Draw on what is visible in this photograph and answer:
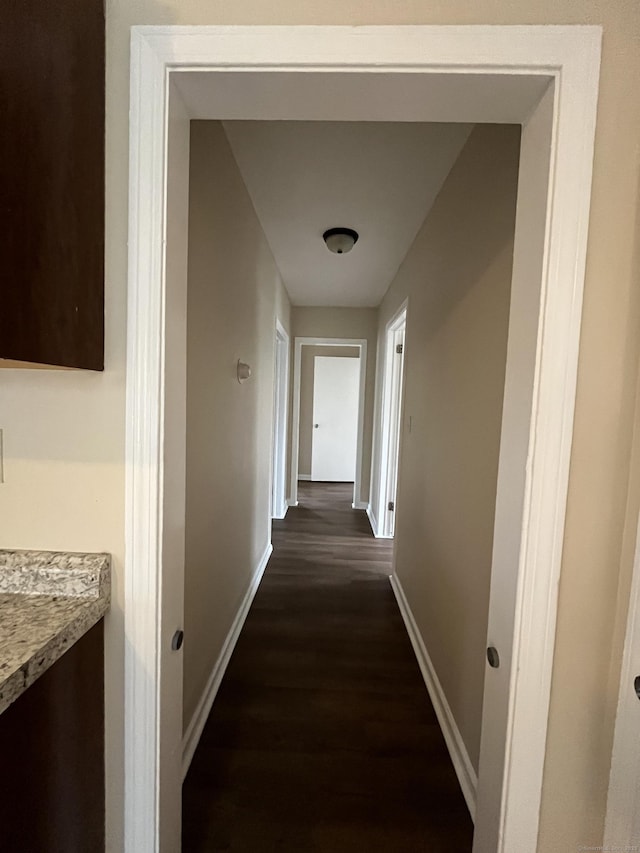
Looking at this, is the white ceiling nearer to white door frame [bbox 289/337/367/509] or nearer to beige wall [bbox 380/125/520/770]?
beige wall [bbox 380/125/520/770]

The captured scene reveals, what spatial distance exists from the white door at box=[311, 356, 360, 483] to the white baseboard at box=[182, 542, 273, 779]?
3.85 meters

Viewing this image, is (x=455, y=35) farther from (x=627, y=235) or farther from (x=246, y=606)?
(x=246, y=606)

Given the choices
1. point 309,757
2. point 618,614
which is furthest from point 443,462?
point 309,757

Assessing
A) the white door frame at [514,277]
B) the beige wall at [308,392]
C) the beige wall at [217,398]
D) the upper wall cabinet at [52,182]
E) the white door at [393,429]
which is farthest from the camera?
the beige wall at [308,392]

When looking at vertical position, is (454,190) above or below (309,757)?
above

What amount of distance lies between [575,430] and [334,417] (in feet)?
18.7

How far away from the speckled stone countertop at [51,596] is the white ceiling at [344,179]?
1.75 meters

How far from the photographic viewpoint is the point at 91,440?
2.70ft

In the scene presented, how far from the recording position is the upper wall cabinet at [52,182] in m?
0.61

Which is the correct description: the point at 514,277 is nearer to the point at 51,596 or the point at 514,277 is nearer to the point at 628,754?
the point at 628,754

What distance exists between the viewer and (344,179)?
1998 millimetres

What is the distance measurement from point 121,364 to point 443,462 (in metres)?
1.44

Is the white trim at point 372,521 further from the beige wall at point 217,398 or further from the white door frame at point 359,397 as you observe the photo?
the beige wall at point 217,398

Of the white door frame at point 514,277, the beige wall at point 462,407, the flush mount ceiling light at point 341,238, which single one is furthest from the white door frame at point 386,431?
the white door frame at point 514,277
